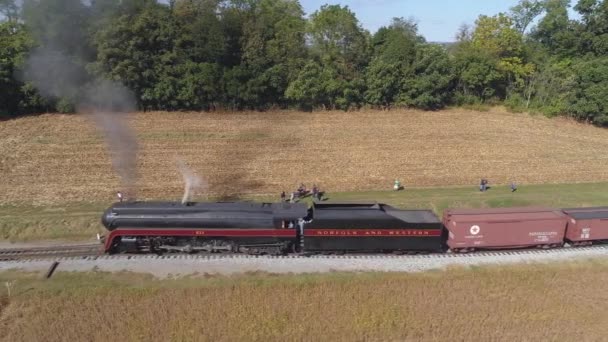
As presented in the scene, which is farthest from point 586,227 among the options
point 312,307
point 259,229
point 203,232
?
point 203,232

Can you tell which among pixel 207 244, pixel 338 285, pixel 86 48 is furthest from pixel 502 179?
pixel 86 48

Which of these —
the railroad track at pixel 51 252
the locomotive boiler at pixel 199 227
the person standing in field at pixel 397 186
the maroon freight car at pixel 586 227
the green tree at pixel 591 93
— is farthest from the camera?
the green tree at pixel 591 93

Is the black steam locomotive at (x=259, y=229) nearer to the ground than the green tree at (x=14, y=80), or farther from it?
nearer to the ground

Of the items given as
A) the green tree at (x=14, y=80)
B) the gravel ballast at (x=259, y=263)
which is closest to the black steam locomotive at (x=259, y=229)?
the gravel ballast at (x=259, y=263)

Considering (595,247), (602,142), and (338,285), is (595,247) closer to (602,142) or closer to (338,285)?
(338,285)

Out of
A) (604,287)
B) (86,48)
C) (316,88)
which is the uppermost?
(86,48)

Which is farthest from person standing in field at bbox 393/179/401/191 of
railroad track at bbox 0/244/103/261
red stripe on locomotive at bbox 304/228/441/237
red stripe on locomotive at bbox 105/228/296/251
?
railroad track at bbox 0/244/103/261

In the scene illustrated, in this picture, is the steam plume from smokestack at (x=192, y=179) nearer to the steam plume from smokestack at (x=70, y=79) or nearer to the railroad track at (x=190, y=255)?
the steam plume from smokestack at (x=70, y=79)

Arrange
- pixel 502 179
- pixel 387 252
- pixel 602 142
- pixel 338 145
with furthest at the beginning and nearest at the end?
pixel 602 142 < pixel 338 145 < pixel 502 179 < pixel 387 252

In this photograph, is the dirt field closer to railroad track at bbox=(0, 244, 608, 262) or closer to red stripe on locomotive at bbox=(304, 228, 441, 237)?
railroad track at bbox=(0, 244, 608, 262)
